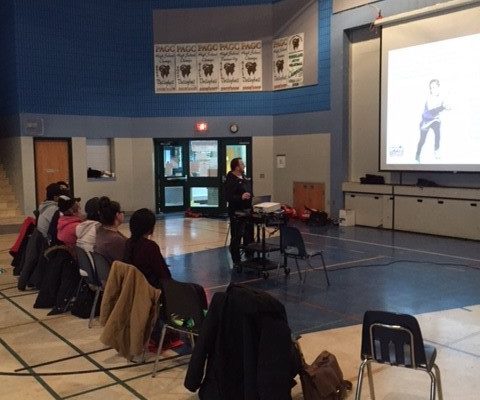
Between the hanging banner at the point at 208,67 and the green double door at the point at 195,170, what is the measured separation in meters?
Answer: 1.31

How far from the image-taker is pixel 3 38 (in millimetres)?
12234

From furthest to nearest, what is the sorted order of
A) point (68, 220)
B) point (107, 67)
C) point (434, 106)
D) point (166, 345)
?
point (107, 67) < point (434, 106) < point (68, 220) < point (166, 345)

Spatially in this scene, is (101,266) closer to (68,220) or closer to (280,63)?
(68,220)

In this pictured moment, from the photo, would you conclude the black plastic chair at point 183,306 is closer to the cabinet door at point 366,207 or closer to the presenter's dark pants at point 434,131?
the presenter's dark pants at point 434,131

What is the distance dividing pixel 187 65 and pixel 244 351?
11.2m

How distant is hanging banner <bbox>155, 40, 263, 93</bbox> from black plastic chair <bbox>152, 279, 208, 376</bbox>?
32.8 feet

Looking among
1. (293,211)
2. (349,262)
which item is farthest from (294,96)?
(349,262)

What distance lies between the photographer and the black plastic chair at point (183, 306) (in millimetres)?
3381

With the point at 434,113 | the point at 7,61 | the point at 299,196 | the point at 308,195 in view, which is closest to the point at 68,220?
the point at 434,113

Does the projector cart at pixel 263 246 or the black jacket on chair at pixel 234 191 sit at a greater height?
the black jacket on chair at pixel 234 191

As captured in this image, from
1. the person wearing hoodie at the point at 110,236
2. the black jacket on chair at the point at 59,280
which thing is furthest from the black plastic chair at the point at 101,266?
the black jacket on chair at the point at 59,280

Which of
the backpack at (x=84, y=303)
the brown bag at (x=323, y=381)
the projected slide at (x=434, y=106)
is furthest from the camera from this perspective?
the projected slide at (x=434, y=106)

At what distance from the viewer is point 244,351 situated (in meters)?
2.69

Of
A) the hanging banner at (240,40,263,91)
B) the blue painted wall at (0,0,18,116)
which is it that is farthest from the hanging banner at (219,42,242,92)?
the blue painted wall at (0,0,18,116)
